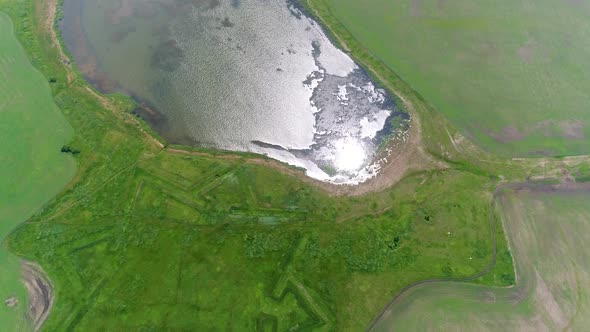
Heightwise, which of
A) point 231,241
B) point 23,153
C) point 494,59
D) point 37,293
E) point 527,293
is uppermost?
point 23,153

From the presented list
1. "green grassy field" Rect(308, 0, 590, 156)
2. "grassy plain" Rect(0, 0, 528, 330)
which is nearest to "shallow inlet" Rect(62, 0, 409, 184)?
"grassy plain" Rect(0, 0, 528, 330)

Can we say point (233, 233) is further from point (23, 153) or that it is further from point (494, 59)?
point (494, 59)

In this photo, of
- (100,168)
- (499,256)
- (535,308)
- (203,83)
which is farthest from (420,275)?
(100,168)

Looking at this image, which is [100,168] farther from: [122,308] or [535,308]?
[535,308]

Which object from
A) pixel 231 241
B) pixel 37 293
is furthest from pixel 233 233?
pixel 37 293

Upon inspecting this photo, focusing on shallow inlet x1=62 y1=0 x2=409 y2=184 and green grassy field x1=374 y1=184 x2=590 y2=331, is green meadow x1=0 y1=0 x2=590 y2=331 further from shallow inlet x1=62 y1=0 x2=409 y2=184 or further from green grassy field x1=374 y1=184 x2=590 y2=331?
shallow inlet x1=62 y1=0 x2=409 y2=184

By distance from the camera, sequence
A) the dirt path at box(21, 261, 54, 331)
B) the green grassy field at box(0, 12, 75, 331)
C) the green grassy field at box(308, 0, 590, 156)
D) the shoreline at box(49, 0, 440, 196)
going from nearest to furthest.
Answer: the dirt path at box(21, 261, 54, 331) → the green grassy field at box(0, 12, 75, 331) → the shoreline at box(49, 0, 440, 196) → the green grassy field at box(308, 0, 590, 156)

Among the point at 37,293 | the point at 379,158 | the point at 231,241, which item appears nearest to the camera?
the point at 37,293
